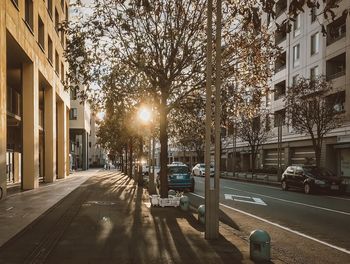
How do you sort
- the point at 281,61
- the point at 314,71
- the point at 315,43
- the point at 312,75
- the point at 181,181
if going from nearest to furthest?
the point at 281,61 → the point at 181,181 → the point at 312,75 → the point at 314,71 → the point at 315,43

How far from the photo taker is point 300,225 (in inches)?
484

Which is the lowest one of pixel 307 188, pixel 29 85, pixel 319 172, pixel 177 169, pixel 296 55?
pixel 307 188

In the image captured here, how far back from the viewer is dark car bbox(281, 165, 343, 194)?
24.3 metres

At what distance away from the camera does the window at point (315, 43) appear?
1513 inches

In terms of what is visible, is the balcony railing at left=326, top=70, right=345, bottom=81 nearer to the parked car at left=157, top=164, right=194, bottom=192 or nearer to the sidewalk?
the parked car at left=157, top=164, right=194, bottom=192

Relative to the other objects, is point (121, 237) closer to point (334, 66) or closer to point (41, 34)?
point (41, 34)

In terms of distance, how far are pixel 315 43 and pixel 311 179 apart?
58.9 ft

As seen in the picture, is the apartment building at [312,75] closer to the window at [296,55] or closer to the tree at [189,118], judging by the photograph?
the window at [296,55]

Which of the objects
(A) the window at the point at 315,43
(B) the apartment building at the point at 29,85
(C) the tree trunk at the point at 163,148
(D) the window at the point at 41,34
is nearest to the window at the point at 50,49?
(B) the apartment building at the point at 29,85

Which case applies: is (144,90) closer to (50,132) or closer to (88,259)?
(88,259)

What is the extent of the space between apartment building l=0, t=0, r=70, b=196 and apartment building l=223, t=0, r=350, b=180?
14129 millimetres

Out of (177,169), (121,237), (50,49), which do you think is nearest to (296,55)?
(177,169)

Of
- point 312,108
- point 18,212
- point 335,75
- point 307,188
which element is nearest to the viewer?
point 18,212

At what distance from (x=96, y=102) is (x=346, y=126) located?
21952mm
